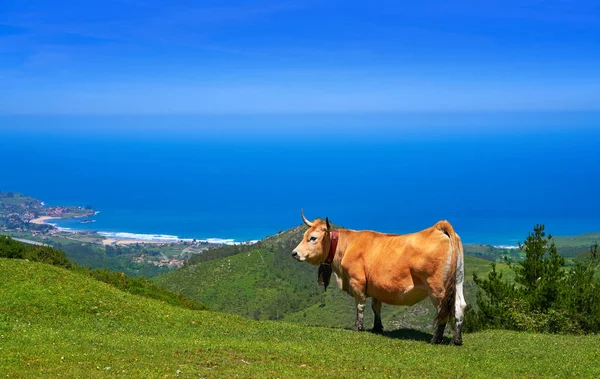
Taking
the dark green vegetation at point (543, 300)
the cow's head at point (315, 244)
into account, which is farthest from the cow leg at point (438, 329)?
the dark green vegetation at point (543, 300)

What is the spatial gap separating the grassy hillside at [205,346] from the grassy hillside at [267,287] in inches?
2002

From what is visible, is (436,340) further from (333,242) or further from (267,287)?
(267,287)

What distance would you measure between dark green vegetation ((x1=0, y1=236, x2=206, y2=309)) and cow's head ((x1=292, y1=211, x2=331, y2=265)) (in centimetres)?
851

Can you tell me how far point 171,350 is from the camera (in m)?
12.0

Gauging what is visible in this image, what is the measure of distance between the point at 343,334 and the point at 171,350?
15.7 ft

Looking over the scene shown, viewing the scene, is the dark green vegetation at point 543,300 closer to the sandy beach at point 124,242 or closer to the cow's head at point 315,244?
the cow's head at point 315,244

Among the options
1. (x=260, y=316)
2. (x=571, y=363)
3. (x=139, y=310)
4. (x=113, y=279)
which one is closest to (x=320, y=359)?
(x=571, y=363)

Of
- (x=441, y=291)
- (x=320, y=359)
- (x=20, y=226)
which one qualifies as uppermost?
(x=20, y=226)

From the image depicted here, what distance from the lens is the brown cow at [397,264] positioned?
14.1 m

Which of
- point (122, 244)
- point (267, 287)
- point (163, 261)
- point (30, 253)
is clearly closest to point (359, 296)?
point (30, 253)

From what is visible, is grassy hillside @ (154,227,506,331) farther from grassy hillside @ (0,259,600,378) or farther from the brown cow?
grassy hillside @ (0,259,600,378)

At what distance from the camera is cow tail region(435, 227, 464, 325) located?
1401cm

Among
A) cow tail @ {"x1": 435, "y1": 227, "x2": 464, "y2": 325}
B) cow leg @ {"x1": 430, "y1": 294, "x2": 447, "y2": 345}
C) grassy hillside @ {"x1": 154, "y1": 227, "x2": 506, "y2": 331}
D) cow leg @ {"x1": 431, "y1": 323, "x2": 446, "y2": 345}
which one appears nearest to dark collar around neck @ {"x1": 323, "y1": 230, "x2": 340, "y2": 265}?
cow leg @ {"x1": 430, "y1": 294, "x2": 447, "y2": 345}

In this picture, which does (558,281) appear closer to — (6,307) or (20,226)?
(6,307)
